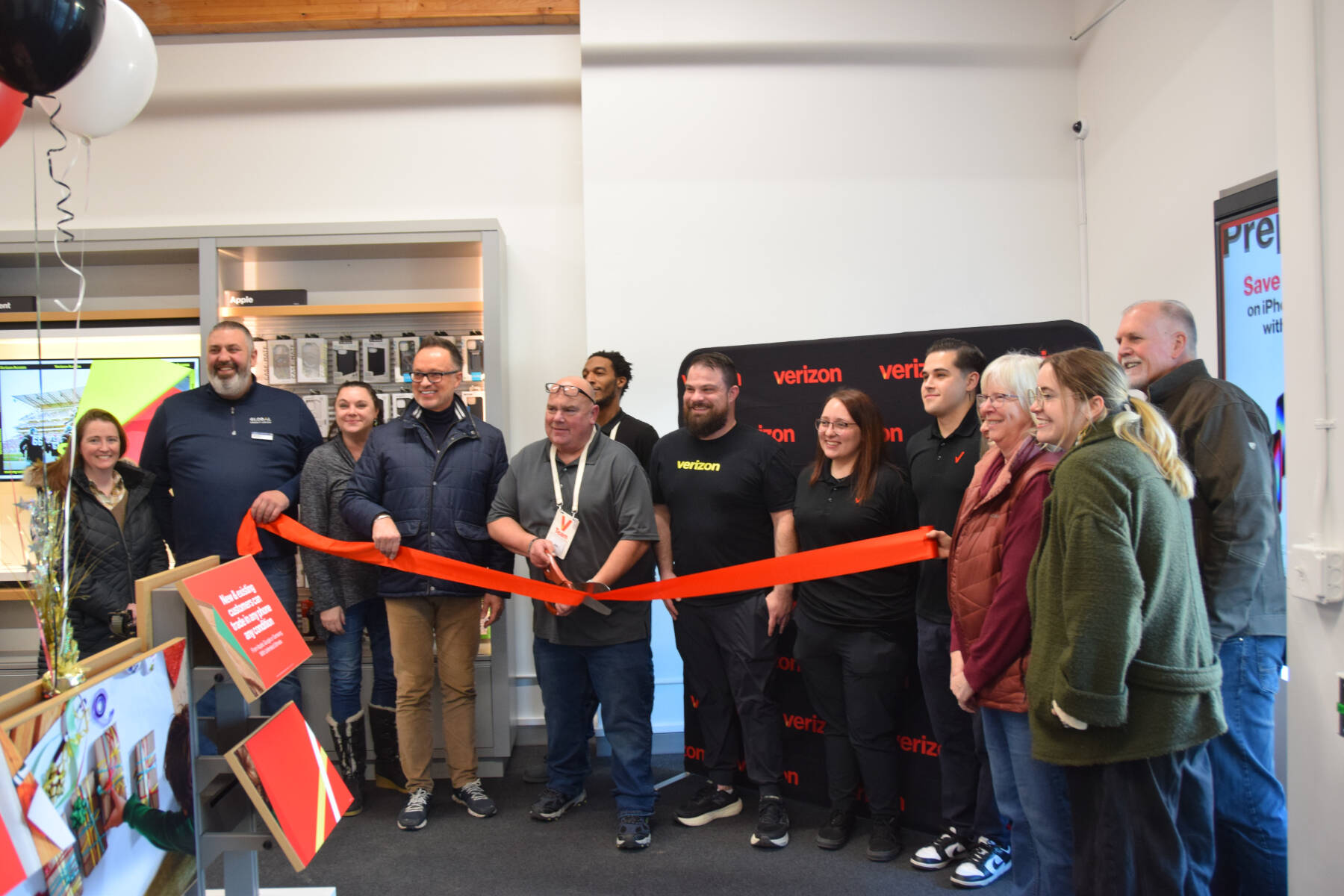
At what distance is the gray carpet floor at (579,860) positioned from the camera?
108 inches

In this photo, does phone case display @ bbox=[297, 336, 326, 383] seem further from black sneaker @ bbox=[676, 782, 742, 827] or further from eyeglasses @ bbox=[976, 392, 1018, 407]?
eyeglasses @ bbox=[976, 392, 1018, 407]

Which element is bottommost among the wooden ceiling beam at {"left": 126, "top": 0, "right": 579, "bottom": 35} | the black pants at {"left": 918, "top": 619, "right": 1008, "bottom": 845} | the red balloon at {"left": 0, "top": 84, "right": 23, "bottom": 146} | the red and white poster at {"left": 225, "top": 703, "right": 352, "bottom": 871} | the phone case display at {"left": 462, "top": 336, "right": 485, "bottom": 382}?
the black pants at {"left": 918, "top": 619, "right": 1008, "bottom": 845}

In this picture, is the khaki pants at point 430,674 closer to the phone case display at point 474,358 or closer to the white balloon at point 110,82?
the phone case display at point 474,358

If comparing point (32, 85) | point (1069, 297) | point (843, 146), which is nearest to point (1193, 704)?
point (32, 85)

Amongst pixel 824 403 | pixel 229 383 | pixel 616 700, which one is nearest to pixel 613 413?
pixel 824 403

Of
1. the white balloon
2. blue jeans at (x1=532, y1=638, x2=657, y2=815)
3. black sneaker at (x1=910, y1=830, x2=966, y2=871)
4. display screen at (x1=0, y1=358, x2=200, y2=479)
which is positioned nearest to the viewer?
the white balloon

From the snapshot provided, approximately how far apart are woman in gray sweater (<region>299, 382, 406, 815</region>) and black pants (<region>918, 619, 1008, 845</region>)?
221cm

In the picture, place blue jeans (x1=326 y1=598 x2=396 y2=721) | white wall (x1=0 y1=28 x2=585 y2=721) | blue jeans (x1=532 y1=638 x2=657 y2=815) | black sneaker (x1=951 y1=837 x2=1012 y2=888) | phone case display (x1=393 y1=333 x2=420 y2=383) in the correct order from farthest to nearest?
white wall (x1=0 y1=28 x2=585 y2=721), phone case display (x1=393 y1=333 x2=420 y2=383), blue jeans (x1=326 y1=598 x2=396 y2=721), blue jeans (x1=532 y1=638 x2=657 y2=815), black sneaker (x1=951 y1=837 x2=1012 y2=888)

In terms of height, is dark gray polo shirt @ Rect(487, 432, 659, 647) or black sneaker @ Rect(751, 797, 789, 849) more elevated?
dark gray polo shirt @ Rect(487, 432, 659, 647)

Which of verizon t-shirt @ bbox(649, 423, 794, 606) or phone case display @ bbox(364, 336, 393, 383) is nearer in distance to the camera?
verizon t-shirt @ bbox(649, 423, 794, 606)

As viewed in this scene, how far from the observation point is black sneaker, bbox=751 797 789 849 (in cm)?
299

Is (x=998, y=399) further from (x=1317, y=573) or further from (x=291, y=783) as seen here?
(x=291, y=783)

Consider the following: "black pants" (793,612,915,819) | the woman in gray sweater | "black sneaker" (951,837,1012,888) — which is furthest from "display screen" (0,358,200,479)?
"black sneaker" (951,837,1012,888)

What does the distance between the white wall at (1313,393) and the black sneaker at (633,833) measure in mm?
1950
